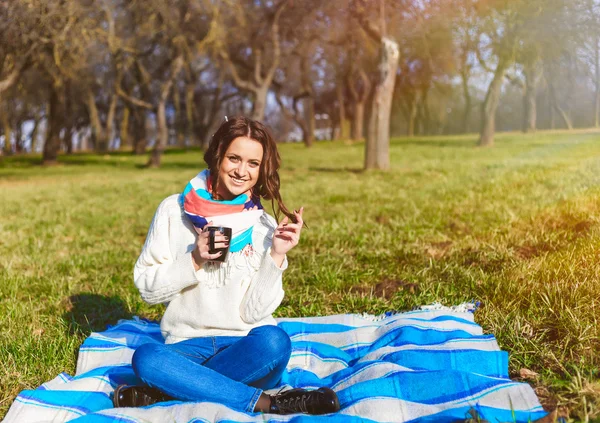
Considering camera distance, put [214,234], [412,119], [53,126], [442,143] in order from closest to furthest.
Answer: [214,234]
[442,143]
[53,126]
[412,119]

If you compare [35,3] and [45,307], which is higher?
[35,3]

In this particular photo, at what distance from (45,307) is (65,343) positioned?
919mm

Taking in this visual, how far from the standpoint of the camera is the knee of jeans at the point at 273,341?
267 cm

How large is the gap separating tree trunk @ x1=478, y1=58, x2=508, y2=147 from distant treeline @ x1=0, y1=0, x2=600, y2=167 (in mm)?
42

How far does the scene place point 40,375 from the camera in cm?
302

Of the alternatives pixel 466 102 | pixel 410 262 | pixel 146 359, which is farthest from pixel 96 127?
pixel 146 359

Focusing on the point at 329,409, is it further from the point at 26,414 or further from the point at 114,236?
the point at 114,236

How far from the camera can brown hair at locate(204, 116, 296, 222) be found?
9.26 feet

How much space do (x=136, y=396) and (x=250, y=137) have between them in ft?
4.53

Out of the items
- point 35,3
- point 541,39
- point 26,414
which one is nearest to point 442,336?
point 26,414

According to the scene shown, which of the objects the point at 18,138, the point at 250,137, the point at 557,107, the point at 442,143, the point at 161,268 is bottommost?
the point at 161,268

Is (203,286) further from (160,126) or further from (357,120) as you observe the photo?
(357,120)

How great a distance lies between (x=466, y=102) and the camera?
15.6m

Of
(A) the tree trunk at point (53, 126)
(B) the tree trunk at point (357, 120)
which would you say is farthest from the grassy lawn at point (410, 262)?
(B) the tree trunk at point (357, 120)
